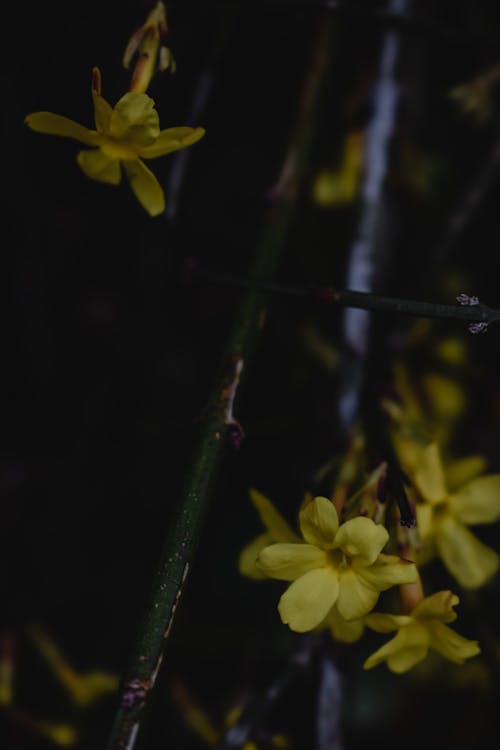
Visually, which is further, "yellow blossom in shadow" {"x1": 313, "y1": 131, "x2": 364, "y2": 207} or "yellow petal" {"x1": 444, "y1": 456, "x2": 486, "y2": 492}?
"yellow blossom in shadow" {"x1": 313, "y1": 131, "x2": 364, "y2": 207}

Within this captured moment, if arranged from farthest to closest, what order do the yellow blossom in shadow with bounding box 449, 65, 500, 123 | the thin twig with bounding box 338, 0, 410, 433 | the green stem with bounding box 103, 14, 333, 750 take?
the yellow blossom in shadow with bounding box 449, 65, 500, 123 → the thin twig with bounding box 338, 0, 410, 433 → the green stem with bounding box 103, 14, 333, 750

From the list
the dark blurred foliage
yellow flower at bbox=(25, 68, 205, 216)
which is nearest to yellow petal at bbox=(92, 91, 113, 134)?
yellow flower at bbox=(25, 68, 205, 216)

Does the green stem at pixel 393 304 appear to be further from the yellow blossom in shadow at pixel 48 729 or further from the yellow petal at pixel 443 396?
the yellow blossom in shadow at pixel 48 729

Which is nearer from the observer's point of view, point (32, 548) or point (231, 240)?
point (32, 548)

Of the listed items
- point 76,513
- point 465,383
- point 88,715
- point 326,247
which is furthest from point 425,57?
point 88,715

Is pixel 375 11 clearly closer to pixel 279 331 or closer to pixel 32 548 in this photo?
pixel 279 331

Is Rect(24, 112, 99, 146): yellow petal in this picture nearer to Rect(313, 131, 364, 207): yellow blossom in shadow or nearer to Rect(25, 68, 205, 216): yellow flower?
Rect(25, 68, 205, 216): yellow flower
